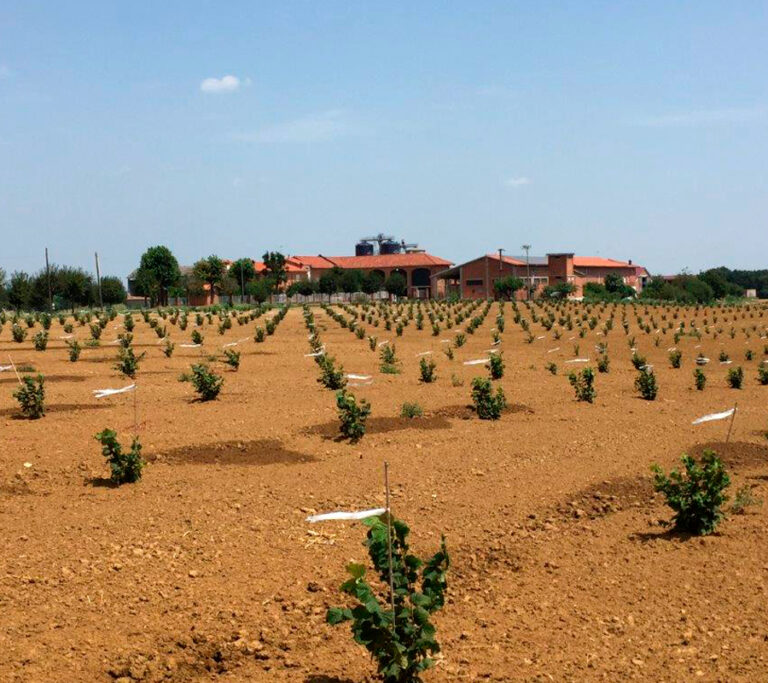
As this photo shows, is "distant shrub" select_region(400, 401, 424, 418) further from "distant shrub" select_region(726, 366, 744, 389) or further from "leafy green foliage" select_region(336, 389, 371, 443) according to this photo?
"distant shrub" select_region(726, 366, 744, 389)

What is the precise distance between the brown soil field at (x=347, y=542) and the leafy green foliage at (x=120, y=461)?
0.18m

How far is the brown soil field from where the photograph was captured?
18.9 feet

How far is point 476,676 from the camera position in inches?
216

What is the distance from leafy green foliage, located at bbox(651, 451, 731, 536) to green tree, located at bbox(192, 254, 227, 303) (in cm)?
8268

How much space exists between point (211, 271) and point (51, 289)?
18.6 meters

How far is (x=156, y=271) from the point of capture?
281 feet

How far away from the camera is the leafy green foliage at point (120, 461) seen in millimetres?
9727

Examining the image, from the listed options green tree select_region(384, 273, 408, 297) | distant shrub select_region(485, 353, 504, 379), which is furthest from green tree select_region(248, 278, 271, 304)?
distant shrub select_region(485, 353, 504, 379)

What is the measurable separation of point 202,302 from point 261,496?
308ft

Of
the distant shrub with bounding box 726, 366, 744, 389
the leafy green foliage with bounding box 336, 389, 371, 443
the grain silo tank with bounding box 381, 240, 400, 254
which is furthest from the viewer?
the grain silo tank with bounding box 381, 240, 400, 254

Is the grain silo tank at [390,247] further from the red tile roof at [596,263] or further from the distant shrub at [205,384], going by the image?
the distant shrub at [205,384]

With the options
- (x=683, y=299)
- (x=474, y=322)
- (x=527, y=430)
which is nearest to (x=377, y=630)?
(x=527, y=430)

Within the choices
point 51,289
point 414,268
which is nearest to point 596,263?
point 414,268

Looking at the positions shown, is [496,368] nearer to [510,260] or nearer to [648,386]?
[648,386]
